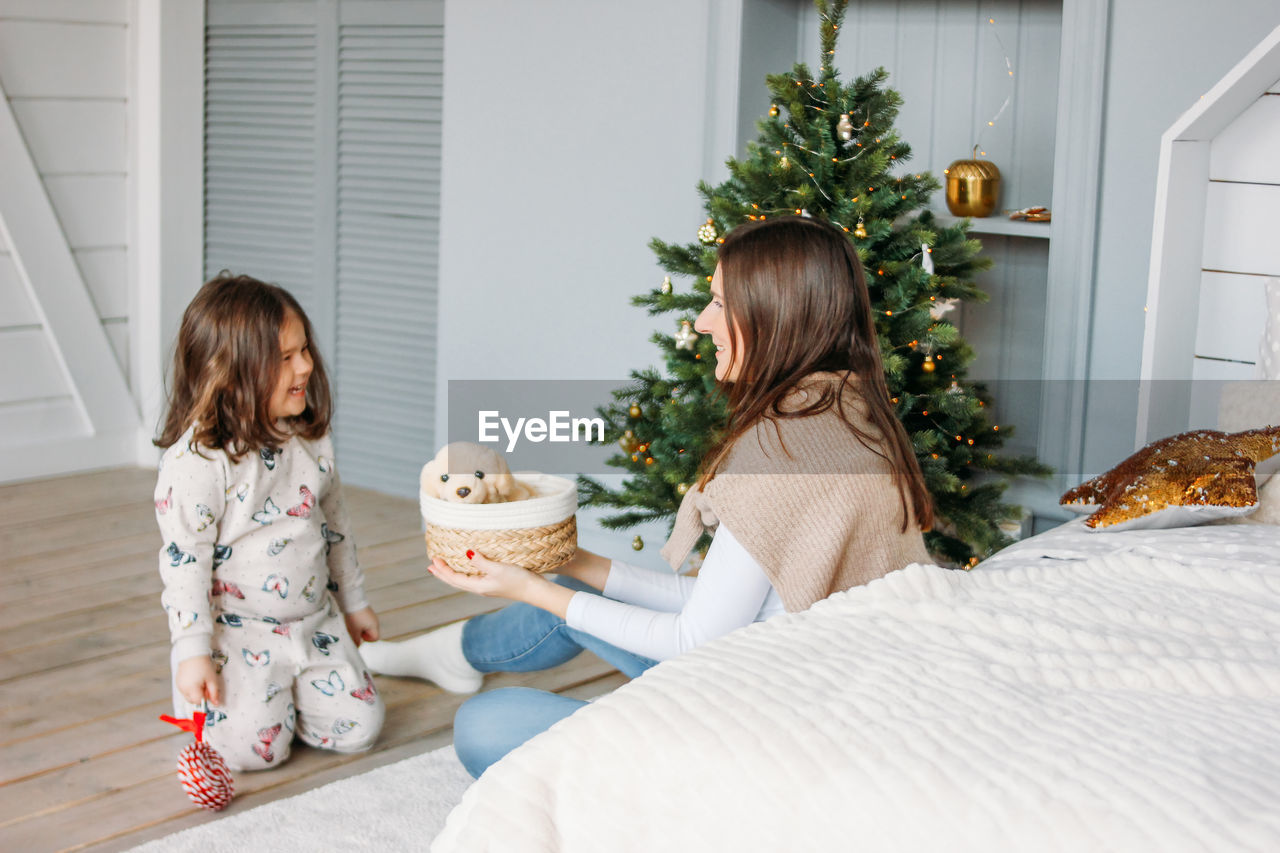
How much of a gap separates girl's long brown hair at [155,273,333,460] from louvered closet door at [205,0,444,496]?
1.73 m

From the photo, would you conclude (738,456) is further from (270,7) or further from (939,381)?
(270,7)

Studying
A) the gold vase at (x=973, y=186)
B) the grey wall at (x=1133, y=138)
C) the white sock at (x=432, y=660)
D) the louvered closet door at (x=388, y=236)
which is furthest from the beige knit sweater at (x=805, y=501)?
the louvered closet door at (x=388, y=236)

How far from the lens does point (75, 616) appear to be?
9.11 feet

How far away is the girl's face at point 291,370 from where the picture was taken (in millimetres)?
2004

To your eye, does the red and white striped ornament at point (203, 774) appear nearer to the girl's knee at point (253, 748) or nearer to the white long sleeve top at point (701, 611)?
the girl's knee at point (253, 748)

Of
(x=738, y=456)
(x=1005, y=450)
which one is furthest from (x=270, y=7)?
(x=738, y=456)

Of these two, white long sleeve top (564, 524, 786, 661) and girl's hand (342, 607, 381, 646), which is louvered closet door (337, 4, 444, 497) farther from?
white long sleeve top (564, 524, 786, 661)

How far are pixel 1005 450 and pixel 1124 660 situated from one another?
71.0 inches

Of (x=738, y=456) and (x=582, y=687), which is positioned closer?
(x=738, y=456)

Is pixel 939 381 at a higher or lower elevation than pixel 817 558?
higher

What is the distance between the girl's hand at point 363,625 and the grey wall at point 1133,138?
1479 mm

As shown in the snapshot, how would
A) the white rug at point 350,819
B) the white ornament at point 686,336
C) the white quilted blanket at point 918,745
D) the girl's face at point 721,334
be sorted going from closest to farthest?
the white quilted blanket at point 918,745 → the girl's face at point 721,334 → the white rug at point 350,819 → the white ornament at point 686,336

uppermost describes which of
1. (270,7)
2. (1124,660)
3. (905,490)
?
(270,7)

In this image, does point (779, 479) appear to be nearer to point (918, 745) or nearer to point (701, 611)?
point (701, 611)
